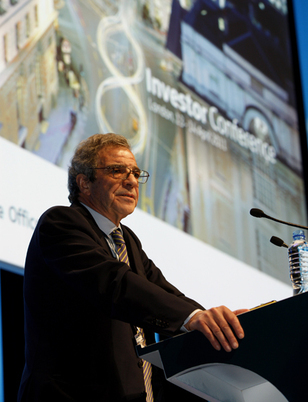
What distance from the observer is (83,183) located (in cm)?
195

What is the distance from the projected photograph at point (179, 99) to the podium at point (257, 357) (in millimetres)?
1640

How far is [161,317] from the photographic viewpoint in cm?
129

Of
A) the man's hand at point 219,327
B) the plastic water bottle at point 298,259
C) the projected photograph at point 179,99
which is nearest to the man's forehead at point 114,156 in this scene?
the plastic water bottle at point 298,259

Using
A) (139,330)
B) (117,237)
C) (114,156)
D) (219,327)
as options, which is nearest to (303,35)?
(114,156)

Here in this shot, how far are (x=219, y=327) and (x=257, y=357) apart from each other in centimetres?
9

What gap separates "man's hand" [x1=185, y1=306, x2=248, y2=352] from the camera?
108 centimetres

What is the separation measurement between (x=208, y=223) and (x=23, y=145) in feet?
5.17

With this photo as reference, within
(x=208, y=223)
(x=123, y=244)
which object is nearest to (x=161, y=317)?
(x=123, y=244)

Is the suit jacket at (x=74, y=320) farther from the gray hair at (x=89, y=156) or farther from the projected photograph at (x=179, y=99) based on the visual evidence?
the projected photograph at (x=179, y=99)

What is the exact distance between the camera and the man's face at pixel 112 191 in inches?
73.9

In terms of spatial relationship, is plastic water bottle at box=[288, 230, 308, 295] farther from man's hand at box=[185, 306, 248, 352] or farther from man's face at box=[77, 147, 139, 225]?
man's hand at box=[185, 306, 248, 352]

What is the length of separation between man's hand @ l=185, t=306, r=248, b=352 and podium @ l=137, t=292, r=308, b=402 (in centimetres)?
2

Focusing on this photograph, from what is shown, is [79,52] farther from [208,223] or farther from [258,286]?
[258,286]

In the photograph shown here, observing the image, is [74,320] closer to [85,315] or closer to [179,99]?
[85,315]
